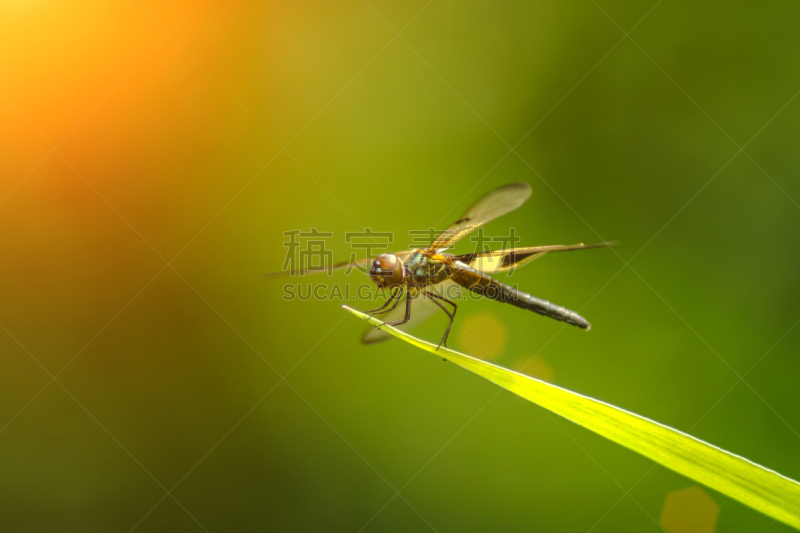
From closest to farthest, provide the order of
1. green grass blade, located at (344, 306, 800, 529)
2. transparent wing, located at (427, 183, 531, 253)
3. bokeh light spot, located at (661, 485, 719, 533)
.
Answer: green grass blade, located at (344, 306, 800, 529), transparent wing, located at (427, 183, 531, 253), bokeh light spot, located at (661, 485, 719, 533)

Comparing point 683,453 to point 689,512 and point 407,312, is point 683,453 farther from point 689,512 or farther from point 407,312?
point 689,512

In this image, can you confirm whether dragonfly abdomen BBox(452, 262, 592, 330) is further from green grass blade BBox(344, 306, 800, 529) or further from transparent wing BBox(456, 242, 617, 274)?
green grass blade BBox(344, 306, 800, 529)

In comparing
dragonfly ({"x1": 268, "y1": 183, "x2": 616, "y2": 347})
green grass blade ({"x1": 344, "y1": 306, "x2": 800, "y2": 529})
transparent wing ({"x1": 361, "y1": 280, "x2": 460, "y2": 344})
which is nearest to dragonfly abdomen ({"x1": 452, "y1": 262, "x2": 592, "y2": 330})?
dragonfly ({"x1": 268, "y1": 183, "x2": 616, "y2": 347})

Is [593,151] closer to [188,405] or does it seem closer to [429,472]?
[429,472]

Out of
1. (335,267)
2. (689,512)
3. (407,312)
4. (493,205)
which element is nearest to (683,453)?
(493,205)

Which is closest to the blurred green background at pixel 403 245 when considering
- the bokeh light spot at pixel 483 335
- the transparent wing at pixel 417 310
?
the bokeh light spot at pixel 483 335

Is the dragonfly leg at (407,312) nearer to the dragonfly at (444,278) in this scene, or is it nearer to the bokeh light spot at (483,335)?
the dragonfly at (444,278)
